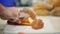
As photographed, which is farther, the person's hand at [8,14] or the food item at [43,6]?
the food item at [43,6]

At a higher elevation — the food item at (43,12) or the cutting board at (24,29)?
the food item at (43,12)

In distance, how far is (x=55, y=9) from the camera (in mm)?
603

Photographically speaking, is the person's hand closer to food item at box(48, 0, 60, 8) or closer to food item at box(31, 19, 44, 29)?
food item at box(31, 19, 44, 29)

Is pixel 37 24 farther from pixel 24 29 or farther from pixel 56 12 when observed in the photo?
pixel 56 12

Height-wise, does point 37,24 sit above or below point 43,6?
below

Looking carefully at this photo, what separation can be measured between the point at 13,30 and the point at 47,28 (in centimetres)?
11

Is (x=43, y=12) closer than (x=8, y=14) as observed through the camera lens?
No

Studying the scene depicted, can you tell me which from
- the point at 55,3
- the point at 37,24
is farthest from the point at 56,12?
the point at 37,24

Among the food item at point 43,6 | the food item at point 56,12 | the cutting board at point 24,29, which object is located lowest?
the cutting board at point 24,29

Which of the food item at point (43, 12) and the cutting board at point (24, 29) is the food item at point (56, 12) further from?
the cutting board at point (24, 29)

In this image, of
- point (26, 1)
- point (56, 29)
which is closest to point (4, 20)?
point (56, 29)

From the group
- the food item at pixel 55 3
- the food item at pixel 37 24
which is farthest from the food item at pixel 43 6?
the food item at pixel 37 24

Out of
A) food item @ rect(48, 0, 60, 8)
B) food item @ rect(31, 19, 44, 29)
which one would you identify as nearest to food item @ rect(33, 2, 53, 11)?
food item @ rect(48, 0, 60, 8)

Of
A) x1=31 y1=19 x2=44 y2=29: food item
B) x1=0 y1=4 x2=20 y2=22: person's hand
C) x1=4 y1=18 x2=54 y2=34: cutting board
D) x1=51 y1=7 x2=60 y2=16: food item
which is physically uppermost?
x1=51 y1=7 x2=60 y2=16: food item
